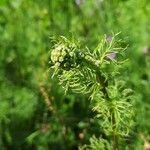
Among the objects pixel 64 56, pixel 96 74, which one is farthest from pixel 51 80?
pixel 64 56

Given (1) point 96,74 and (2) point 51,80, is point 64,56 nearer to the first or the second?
(1) point 96,74

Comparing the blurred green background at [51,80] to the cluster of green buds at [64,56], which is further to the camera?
the blurred green background at [51,80]

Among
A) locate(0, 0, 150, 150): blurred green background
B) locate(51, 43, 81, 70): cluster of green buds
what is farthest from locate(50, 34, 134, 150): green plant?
locate(0, 0, 150, 150): blurred green background

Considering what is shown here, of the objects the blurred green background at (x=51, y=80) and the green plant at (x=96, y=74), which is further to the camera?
the blurred green background at (x=51, y=80)

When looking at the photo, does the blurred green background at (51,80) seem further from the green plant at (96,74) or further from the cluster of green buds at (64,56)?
the cluster of green buds at (64,56)

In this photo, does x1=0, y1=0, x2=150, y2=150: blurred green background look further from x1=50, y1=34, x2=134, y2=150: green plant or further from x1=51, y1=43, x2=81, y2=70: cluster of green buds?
x1=51, y1=43, x2=81, y2=70: cluster of green buds

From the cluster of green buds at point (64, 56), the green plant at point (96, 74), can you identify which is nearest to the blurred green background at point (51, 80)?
the green plant at point (96, 74)
